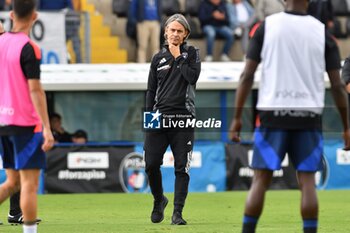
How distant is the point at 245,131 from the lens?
862 inches

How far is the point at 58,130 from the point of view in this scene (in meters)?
21.6

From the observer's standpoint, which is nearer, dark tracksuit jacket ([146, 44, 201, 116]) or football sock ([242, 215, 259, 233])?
football sock ([242, 215, 259, 233])

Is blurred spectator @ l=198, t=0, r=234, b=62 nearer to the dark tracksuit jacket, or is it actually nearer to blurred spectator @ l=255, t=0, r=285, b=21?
blurred spectator @ l=255, t=0, r=285, b=21

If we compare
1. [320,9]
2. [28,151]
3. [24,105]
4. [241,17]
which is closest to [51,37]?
[241,17]

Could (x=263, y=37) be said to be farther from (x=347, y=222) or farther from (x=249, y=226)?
(x=347, y=222)

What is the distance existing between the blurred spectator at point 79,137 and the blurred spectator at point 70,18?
95.6 inches

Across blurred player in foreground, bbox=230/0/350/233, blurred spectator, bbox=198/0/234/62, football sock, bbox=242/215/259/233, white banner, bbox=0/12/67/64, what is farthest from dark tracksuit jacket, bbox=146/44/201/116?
blurred spectator, bbox=198/0/234/62

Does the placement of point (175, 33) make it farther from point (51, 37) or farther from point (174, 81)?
point (51, 37)

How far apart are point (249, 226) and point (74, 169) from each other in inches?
512

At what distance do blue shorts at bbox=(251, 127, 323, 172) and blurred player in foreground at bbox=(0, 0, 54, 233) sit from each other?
176 centimetres

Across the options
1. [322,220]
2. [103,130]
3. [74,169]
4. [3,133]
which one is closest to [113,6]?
[103,130]

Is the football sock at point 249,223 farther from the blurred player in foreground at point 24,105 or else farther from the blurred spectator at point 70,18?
the blurred spectator at point 70,18

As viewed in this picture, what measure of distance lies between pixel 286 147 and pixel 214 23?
16.9 m

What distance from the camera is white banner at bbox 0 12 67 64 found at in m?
23.2
